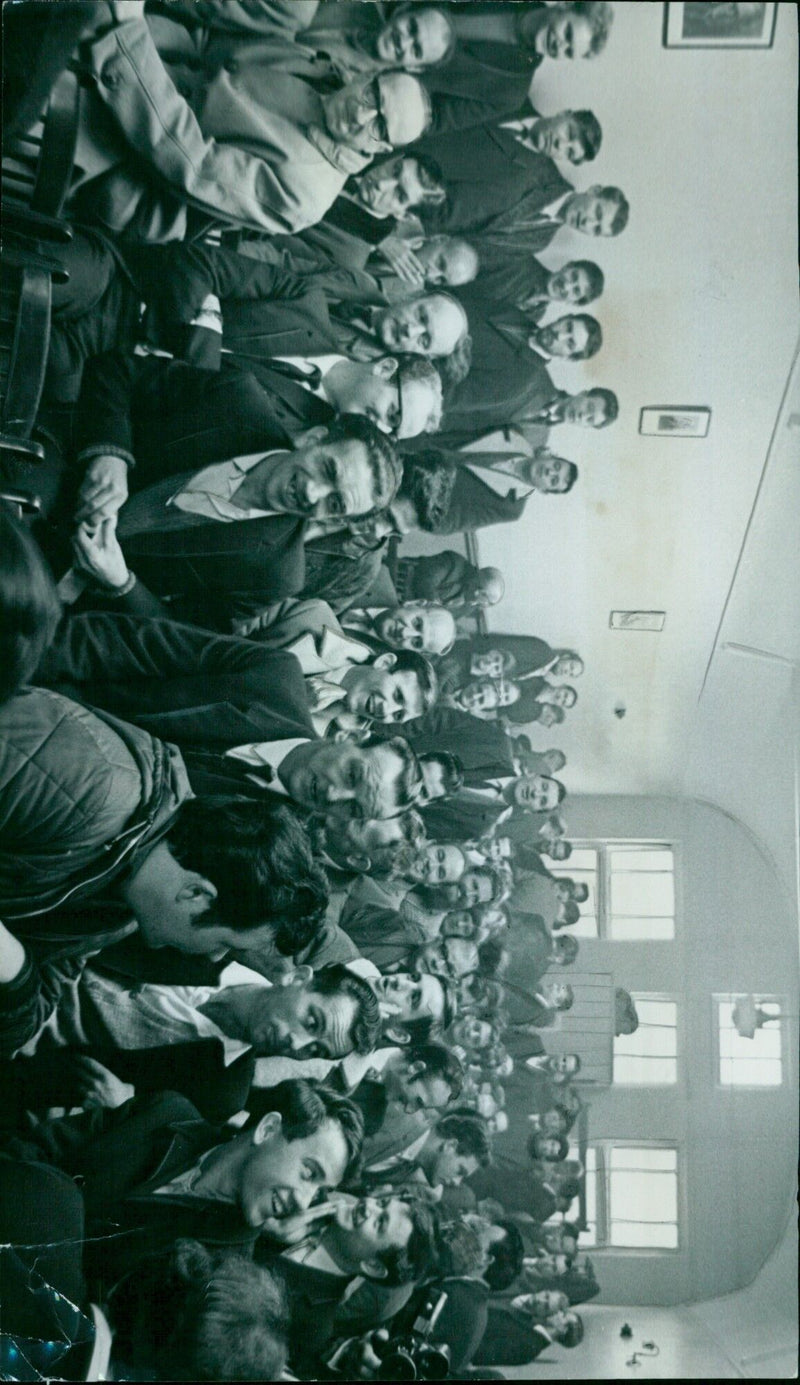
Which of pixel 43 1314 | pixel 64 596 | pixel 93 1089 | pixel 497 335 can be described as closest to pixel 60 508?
pixel 64 596

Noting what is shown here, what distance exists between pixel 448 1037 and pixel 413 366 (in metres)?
1.98

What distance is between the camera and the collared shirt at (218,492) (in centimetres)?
421

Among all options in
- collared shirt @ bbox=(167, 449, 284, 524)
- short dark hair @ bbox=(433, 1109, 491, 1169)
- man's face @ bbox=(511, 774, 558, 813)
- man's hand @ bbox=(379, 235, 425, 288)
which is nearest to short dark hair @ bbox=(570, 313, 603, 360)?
man's hand @ bbox=(379, 235, 425, 288)

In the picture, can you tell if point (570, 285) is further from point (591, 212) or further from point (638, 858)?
point (638, 858)

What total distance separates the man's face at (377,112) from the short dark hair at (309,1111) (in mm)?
2755

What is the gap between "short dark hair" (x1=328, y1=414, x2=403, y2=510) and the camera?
4.17 metres

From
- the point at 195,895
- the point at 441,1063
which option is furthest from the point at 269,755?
the point at 441,1063

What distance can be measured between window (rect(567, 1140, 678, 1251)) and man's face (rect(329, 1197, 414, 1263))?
0.50 m

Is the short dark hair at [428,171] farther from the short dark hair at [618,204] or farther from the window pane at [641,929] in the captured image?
the window pane at [641,929]

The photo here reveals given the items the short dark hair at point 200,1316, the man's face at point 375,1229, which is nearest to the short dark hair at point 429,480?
the man's face at point 375,1229

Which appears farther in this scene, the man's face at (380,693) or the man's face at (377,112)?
the man's face at (380,693)

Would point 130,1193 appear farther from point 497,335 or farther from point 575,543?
point 497,335

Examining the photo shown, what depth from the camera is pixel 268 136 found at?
410cm

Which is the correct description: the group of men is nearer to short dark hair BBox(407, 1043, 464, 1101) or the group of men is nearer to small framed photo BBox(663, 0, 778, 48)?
short dark hair BBox(407, 1043, 464, 1101)
